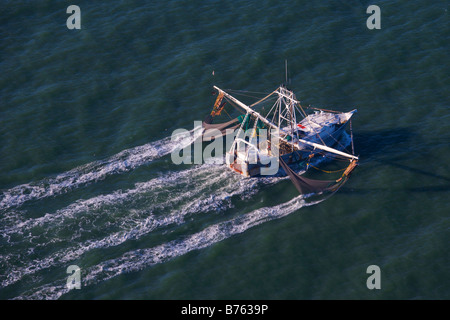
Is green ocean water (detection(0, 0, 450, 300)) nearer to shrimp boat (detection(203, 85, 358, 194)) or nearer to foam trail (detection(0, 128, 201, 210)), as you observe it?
foam trail (detection(0, 128, 201, 210))

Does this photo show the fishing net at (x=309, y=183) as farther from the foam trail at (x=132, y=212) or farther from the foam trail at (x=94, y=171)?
the foam trail at (x=94, y=171)

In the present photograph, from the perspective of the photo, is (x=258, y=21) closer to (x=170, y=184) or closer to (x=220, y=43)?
(x=220, y=43)

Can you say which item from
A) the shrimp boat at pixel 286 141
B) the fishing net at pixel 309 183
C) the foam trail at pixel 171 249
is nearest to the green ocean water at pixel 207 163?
the foam trail at pixel 171 249

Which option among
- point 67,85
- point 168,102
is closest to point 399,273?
point 168,102

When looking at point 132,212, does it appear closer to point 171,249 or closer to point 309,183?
point 171,249

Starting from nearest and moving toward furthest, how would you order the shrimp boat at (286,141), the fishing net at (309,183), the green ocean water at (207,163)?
the green ocean water at (207,163) < the fishing net at (309,183) < the shrimp boat at (286,141)

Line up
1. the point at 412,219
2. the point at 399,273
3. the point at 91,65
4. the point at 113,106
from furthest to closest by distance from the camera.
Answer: the point at 91,65 → the point at 113,106 → the point at 412,219 → the point at 399,273
